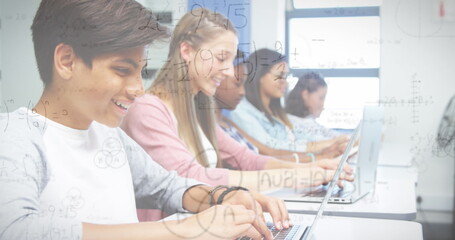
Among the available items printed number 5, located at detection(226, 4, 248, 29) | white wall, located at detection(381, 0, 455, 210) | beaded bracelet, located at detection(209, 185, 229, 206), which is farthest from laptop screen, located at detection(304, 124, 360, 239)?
printed number 5, located at detection(226, 4, 248, 29)

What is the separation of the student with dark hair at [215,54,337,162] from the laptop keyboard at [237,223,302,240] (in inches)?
8.0

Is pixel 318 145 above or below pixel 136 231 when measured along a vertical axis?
above

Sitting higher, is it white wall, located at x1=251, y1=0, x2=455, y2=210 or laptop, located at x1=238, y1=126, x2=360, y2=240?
white wall, located at x1=251, y1=0, x2=455, y2=210

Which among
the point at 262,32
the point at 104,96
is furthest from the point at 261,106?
the point at 104,96

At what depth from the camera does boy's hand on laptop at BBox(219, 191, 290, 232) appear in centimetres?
129

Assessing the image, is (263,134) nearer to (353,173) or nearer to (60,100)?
(353,173)

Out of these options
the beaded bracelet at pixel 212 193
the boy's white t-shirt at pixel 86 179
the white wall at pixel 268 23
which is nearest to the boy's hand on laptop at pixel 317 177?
the beaded bracelet at pixel 212 193

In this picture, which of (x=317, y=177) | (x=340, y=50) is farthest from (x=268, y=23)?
(x=317, y=177)

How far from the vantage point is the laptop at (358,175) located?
1.31m

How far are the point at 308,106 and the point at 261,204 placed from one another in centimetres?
27

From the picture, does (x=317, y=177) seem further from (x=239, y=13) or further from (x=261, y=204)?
(x=239, y=13)

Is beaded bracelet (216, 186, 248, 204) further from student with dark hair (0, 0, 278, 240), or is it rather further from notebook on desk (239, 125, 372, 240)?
notebook on desk (239, 125, 372, 240)

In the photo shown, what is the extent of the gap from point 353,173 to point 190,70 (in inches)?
19.5

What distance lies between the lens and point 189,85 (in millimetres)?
A: 1359
